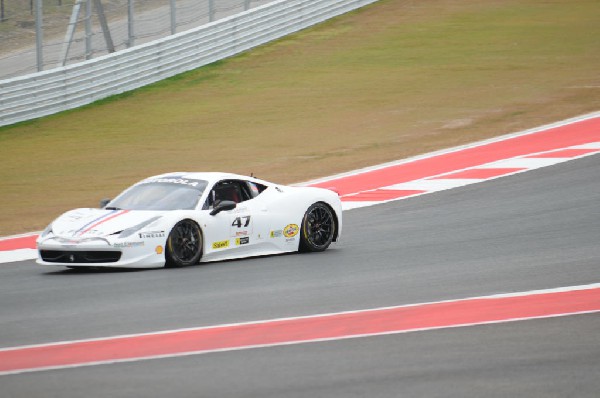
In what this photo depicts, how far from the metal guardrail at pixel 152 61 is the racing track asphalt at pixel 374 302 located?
12.8m

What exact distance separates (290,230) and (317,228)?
428 mm

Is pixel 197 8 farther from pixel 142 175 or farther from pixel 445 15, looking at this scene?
pixel 142 175

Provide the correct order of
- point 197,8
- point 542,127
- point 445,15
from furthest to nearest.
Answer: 1. point 445,15
2. point 197,8
3. point 542,127

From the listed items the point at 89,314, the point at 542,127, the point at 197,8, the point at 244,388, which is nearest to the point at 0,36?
the point at 197,8

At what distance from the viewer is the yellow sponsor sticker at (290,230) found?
1409 cm

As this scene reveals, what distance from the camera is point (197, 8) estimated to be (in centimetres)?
3300

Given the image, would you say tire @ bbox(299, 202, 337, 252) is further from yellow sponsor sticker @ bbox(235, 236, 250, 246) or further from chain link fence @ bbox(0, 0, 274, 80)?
chain link fence @ bbox(0, 0, 274, 80)

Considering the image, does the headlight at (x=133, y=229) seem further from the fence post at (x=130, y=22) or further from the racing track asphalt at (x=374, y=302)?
the fence post at (x=130, y=22)

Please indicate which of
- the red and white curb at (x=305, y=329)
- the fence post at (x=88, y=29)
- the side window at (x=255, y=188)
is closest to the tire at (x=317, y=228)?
the side window at (x=255, y=188)

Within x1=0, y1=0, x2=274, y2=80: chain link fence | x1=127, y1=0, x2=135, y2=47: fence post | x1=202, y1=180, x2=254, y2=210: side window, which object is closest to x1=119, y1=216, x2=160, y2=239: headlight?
x1=202, y1=180, x2=254, y2=210: side window

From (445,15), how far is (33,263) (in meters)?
26.3

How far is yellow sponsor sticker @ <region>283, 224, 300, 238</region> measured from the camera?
46.2 feet

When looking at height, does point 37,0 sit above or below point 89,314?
above

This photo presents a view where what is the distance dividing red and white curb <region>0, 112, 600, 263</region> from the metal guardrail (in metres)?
10.2
